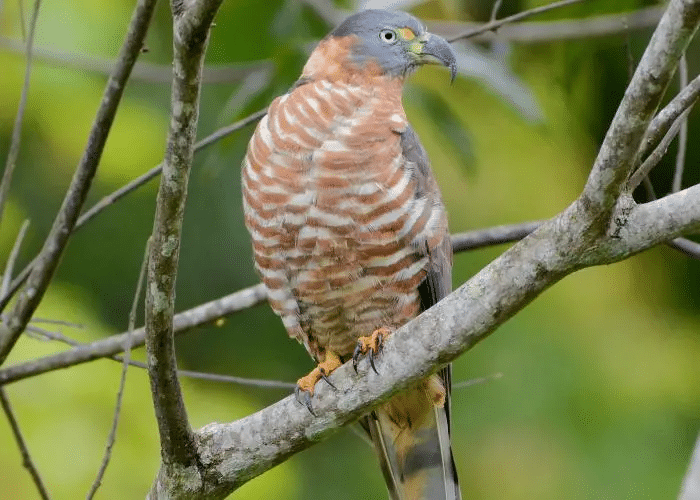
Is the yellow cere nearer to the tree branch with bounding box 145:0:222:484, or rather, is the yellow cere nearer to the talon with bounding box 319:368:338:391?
the talon with bounding box 319:368:338:391

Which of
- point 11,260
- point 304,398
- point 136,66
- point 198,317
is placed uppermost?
point 136,66

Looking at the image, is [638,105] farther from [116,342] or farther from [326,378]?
[116,342]

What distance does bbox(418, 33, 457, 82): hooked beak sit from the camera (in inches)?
129

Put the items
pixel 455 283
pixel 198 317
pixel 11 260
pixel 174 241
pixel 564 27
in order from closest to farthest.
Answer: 1. pixel 174 241
2. pixel 11 260
3. pixel 198 317
4. pixel 564 27
5. pixel 455 283

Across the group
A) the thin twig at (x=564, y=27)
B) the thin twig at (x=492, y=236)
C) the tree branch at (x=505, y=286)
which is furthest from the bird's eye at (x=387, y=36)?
the tree branch at (x=505, y=286)

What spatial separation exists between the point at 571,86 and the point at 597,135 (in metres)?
1.67

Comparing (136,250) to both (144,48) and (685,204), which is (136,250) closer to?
(144,48)

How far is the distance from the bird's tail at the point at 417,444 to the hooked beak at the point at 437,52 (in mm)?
946


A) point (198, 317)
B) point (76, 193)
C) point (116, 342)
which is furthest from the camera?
point (198, 317)

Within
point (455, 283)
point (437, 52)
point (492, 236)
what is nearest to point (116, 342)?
point (492, 236)

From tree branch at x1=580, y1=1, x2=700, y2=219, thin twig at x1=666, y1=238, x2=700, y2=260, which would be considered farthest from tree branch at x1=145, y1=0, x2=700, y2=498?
thin twig at x1=666, y1=238, x2=700, y2=260

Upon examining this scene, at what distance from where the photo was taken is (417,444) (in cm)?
335

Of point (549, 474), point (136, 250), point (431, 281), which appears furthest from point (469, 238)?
point (136, 250)

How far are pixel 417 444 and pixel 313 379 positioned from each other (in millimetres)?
745
